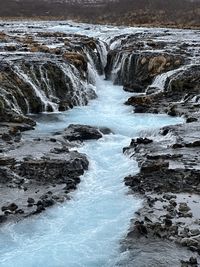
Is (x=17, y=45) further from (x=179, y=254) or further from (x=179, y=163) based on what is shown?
(x=179, y=254)

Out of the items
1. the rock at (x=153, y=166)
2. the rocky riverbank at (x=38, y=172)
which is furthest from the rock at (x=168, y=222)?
the rock at (x=153, y=166)

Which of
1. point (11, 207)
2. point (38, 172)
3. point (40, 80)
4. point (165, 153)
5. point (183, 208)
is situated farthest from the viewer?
point (40, 80)

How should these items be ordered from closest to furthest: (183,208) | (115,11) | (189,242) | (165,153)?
1. (189,242)
2. (183,208)
3. (165,153)
4. (115,11)

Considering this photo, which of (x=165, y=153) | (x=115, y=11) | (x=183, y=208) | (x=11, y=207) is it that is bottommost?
(x=11, y=207)

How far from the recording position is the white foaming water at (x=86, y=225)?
608 inches

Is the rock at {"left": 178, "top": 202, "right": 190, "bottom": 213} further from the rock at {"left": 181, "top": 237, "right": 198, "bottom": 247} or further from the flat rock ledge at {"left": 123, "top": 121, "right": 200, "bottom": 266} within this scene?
the rock at {"left": 181, "top": 237, "right": 198, "bottom": 247}

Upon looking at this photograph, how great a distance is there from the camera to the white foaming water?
15453mm

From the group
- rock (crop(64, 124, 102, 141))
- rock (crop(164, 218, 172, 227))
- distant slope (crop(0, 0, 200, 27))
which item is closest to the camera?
rock (crop(164, 218, 172, 227))

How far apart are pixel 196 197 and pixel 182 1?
355 ft

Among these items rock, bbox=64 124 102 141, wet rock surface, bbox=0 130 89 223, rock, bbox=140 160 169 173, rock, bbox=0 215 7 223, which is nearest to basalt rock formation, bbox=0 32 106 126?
rock, bbox=64 124 102 141

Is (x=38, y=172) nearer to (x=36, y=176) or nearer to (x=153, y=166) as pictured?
(x=36, y=176)

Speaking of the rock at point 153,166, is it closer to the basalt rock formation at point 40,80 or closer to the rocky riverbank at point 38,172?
the rocky riverbank at point 38,172

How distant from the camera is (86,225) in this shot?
17453 mm

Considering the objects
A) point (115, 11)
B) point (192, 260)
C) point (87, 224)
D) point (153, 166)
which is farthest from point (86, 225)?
point (115, 11)
